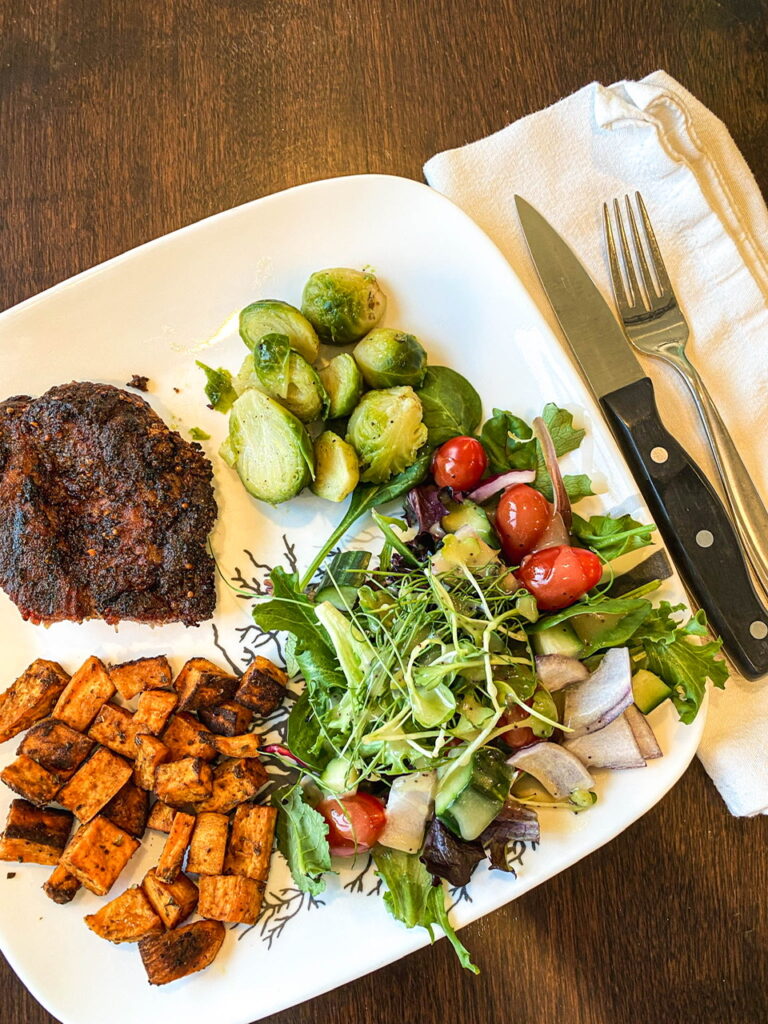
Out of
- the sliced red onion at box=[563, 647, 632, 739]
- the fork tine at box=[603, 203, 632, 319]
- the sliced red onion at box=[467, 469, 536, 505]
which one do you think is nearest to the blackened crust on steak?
the sliced red onion at box=[467, 469, 536, 505]

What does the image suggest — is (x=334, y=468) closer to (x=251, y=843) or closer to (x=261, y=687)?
(x=261, y=687)

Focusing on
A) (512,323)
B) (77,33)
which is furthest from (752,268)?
(77,33)

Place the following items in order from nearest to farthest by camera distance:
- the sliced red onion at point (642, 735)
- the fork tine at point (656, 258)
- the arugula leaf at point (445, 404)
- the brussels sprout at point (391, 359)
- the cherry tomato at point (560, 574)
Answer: the cherry tomato at point (560, 574)
the sliced red onion at point (642, 735)
the brussels sprout at point (391, 359)
the arugula leaf at point (445, 404)
the fork tine at point (656, 258)

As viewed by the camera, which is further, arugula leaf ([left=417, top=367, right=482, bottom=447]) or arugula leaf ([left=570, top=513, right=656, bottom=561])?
arugula leaf ([left=417, top=367, right=482, bottom=447])

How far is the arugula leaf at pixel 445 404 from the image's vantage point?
7.98 ft

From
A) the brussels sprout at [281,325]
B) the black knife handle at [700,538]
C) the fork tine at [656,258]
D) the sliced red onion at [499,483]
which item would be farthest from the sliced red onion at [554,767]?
the fork tine at [656,258]

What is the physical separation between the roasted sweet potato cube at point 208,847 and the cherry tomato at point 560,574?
4.25 feet

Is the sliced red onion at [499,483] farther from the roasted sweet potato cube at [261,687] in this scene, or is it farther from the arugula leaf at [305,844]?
the arugula leaf at [305,844]

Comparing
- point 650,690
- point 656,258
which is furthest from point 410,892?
point 656,258

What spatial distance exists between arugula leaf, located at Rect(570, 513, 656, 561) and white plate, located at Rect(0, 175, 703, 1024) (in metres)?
0.10

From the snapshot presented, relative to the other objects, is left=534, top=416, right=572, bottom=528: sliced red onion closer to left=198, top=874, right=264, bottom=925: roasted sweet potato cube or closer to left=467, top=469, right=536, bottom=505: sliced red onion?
left=467, top=469, right=536, bottom=505: sliced red onion

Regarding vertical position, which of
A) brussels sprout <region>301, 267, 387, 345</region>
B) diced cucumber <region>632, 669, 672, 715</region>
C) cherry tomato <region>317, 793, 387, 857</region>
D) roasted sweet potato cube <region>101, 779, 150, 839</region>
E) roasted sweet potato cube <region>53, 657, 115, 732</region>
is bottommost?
diced cucumber <region>632, 669, 672, 715</region>

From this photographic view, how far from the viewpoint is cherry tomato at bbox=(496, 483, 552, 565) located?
7.32 ft

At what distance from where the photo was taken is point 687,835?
2592mm
